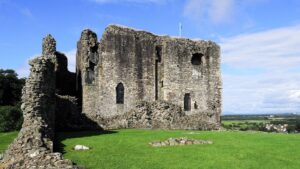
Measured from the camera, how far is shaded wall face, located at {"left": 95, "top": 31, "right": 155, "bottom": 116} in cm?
3638

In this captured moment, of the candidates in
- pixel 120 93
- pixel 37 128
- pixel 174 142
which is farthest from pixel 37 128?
pixel 120 93

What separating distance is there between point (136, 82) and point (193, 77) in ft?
19.2

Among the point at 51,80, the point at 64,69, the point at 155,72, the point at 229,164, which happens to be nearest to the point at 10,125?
the point at 64,69

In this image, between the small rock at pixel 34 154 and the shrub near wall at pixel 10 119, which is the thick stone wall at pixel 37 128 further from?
the shrub near wall at pixel 10 119

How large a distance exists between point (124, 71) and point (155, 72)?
3.31 m

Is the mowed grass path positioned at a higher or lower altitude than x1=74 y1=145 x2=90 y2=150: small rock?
lower

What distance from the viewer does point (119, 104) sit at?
3700cm

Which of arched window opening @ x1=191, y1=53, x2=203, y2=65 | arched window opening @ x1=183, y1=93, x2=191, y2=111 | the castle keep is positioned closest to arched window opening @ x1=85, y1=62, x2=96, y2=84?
the castle keep

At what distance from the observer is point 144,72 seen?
38219 mm

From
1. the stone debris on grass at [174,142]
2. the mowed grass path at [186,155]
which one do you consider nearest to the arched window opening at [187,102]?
the mowed grass path at [186,155]

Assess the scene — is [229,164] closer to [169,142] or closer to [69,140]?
[169,142]

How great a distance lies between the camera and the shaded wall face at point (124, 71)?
36375 millimetres

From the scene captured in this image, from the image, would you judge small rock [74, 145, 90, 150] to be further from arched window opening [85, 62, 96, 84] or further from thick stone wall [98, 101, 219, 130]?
arched window opening [85, 62, 96, 84]

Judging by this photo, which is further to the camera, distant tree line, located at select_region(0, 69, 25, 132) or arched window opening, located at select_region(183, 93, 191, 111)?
distant tree line, located at select_region(0, 69, 25, 132)
